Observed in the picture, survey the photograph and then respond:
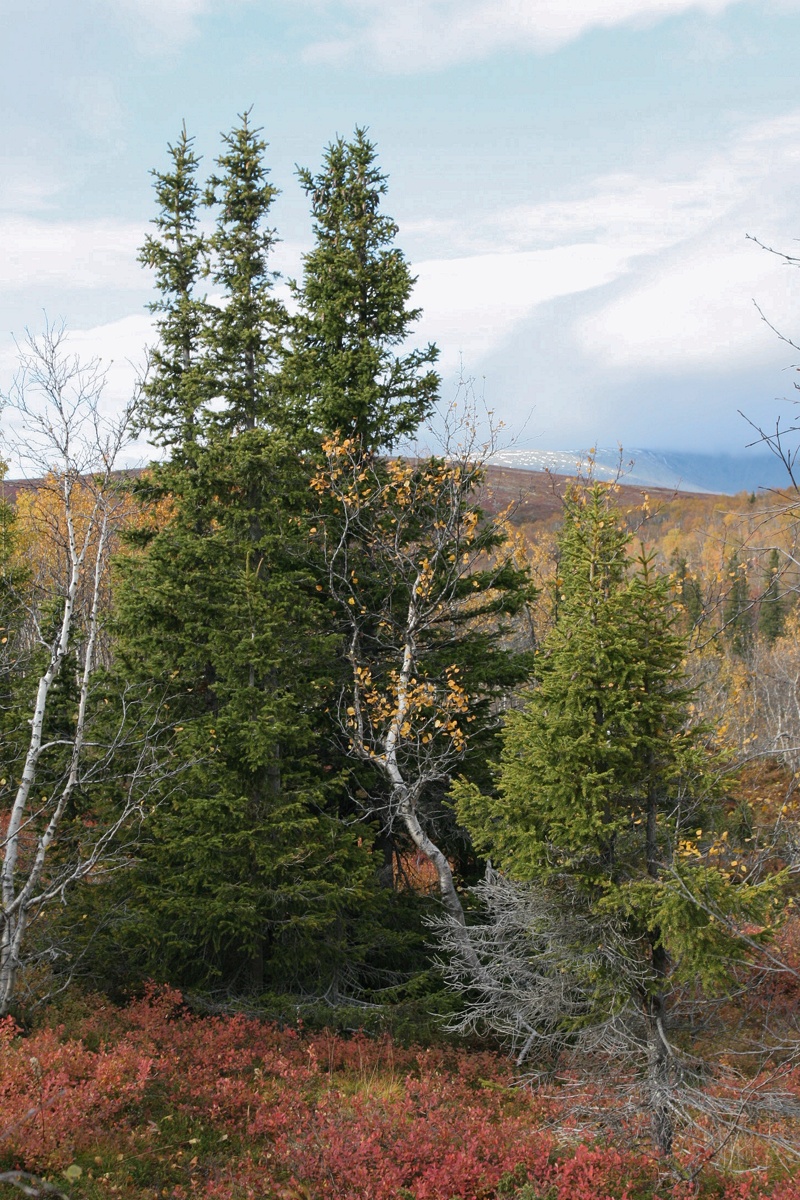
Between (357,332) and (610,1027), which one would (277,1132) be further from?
(357,332)

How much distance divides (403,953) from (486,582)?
6.31m

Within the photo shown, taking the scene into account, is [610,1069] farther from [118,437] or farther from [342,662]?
[118,437]

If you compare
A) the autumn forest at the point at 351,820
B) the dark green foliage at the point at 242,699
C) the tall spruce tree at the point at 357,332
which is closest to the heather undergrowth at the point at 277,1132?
the autumn forest at the point at 351,820

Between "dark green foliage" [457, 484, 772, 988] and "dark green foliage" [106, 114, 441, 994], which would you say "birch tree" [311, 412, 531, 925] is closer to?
"dark green foliage" [106, 114, 441, 994]

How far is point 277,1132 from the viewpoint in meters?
7.38

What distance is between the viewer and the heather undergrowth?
20.6 ft

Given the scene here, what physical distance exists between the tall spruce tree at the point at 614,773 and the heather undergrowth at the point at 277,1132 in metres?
1.07

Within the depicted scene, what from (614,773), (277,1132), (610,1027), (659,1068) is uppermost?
Result: (614,773)

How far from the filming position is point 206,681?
1286 centimetres

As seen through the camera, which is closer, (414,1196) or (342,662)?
(414,1196)

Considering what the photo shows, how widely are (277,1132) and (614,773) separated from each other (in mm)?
4576

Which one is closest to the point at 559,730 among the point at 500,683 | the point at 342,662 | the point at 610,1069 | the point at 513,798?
the point at 513,798

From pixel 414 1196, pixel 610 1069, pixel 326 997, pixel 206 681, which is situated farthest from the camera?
pixel 206 681

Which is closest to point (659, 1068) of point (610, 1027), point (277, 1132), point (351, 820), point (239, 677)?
point (610, 1027)
